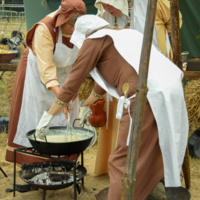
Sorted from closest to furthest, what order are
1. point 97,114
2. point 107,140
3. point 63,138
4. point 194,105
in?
point 63,138 < point 97,114 < point 107,140 < point 194,105

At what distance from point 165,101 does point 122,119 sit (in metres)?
0.36

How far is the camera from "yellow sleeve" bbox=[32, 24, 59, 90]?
2.85 meters

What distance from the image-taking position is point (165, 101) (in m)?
2.03

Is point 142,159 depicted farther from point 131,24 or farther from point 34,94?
point 131,24

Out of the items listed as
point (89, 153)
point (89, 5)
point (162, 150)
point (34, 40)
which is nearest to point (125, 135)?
point (162, 150)

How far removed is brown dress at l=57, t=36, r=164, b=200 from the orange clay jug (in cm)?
83

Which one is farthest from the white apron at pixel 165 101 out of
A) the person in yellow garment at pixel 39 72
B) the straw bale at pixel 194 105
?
the straw bale at pixel 194 105

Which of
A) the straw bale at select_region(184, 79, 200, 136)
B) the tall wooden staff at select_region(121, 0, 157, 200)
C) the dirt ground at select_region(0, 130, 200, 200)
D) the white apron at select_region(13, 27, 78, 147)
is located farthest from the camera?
the straw bale at select_region(184, 79, 200, 136)

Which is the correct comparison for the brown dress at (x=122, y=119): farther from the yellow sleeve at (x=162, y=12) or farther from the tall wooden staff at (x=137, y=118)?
the yellow sleeve at (x=162, y=12)

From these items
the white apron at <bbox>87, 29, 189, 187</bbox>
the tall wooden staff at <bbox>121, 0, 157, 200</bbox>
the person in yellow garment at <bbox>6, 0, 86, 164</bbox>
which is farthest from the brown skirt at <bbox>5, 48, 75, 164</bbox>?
the tall wooden staff at <bbox>121, 0, 157, 200</bbox>

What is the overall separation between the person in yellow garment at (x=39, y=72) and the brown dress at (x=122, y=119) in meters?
0.72

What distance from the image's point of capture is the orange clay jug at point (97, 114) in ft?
10.0

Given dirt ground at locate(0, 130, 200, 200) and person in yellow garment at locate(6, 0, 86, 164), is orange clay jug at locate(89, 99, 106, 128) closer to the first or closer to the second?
person in yellow garment at locate(6, 0, 86, 164)

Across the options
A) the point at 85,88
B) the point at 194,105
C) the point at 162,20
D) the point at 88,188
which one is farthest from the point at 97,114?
the point at 85,88
